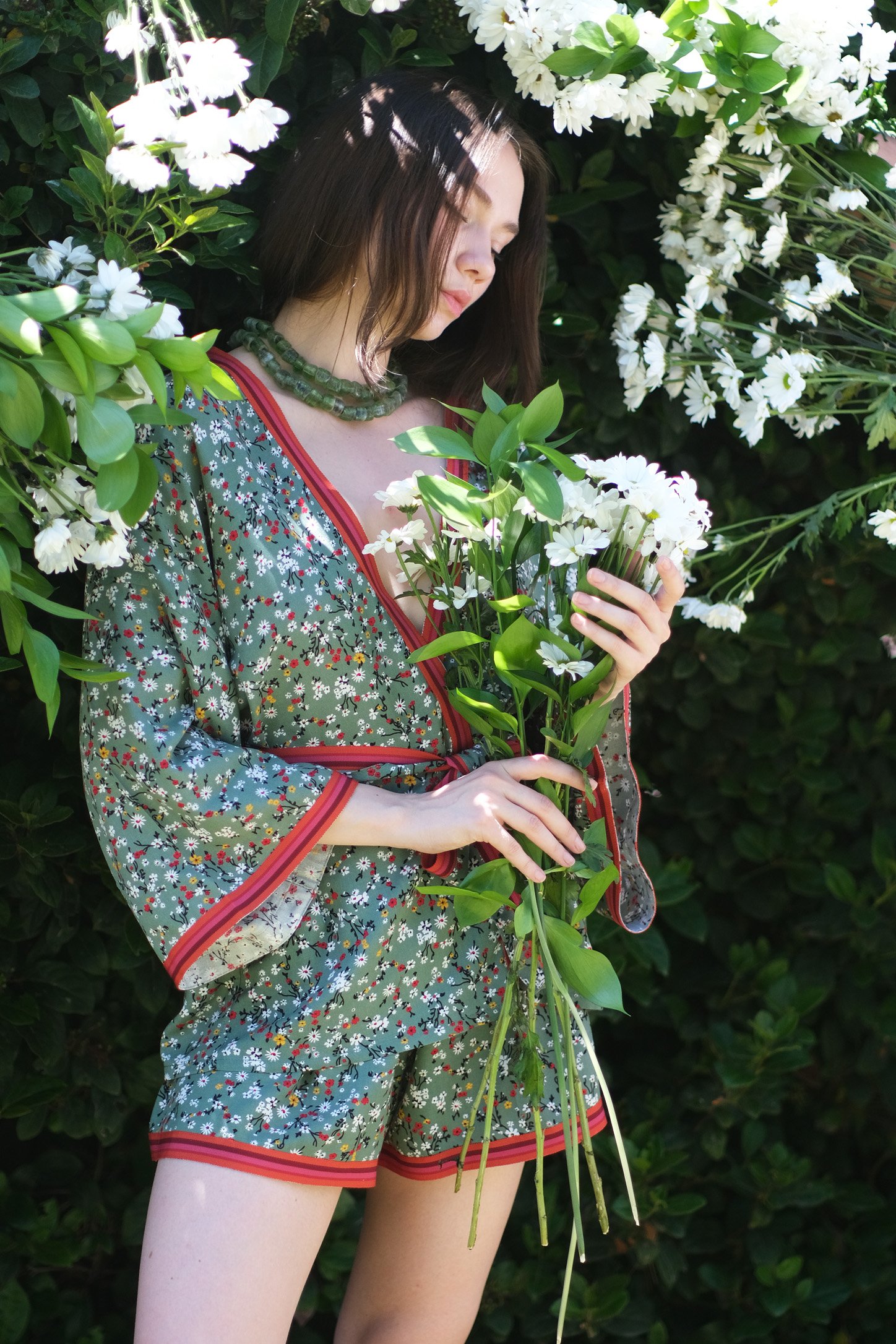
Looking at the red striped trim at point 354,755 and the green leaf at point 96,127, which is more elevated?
the green leaf at point 96,127

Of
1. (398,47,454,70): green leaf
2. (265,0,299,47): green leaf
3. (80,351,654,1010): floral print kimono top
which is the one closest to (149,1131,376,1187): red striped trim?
(80,351,654,1010): floral print kimono top

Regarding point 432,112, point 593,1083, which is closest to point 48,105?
point 432,112

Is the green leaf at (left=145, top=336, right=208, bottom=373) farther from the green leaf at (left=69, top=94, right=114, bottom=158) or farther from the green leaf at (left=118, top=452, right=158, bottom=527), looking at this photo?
the green leaf at (left=69, top=94, right=114, bottom=158)

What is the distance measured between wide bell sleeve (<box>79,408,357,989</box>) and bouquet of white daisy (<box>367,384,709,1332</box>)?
15cm

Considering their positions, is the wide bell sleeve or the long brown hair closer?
the wide bell sleeve

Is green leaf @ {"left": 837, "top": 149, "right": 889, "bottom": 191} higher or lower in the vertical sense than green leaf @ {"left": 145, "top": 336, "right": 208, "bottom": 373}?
lower

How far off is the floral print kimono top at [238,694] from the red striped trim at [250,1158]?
133mm

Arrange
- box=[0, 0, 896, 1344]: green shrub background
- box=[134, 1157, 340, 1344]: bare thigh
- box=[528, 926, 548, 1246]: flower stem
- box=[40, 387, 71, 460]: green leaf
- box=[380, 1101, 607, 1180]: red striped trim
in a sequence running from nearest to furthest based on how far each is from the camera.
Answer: box=[40, 387, 71, 460]: green leaf < box=[134, 1157, 340, 1344]: bare thigh < box=[528, 926, 548, 1246]: flower stem < box=[380, 1101, 607, 1180]: red striped trim < box=[0, 0, 896, 1344]: green shrub background

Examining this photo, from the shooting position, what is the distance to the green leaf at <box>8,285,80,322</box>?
87cm

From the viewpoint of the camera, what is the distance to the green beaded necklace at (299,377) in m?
1.31

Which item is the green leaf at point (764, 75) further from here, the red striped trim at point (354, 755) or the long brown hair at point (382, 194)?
the red striped trim at point (354, 755)

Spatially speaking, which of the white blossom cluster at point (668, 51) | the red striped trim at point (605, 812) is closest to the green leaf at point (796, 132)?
the white blossom cluster at point (668, 51)

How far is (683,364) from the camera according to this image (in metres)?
1.52

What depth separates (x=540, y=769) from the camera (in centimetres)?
122
